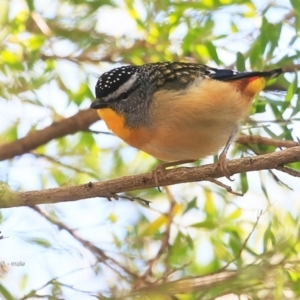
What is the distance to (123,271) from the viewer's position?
200 centimetres

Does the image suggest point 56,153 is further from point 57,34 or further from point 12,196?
point 12,196

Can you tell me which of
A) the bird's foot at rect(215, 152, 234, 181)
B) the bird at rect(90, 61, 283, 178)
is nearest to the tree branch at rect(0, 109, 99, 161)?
the bird at rect(90, 61, 283, 178)

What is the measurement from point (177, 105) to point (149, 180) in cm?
33

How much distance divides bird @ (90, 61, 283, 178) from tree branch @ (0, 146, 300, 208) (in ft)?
0.71

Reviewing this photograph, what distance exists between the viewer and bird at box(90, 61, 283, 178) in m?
2.35

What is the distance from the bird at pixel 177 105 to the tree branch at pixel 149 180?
22cm

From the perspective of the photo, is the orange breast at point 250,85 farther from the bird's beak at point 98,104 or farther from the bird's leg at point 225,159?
the bird's beak at point 98,104

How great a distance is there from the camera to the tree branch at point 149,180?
75.7 inches

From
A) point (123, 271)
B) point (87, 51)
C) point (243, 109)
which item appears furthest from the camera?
point (87, 51)

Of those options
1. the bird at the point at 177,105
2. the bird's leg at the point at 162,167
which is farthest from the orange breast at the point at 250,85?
the bird's leg at the point at 162,167

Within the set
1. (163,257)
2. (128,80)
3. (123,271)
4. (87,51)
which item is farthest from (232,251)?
(87,51)

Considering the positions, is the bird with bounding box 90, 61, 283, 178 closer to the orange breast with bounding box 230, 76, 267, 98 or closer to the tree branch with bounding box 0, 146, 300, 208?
the orange breast with bounding box 230, 76, 267, 98

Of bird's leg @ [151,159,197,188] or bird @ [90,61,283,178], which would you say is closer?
bird's leg @ [151,159,197,188]

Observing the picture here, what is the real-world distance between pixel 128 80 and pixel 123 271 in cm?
85
